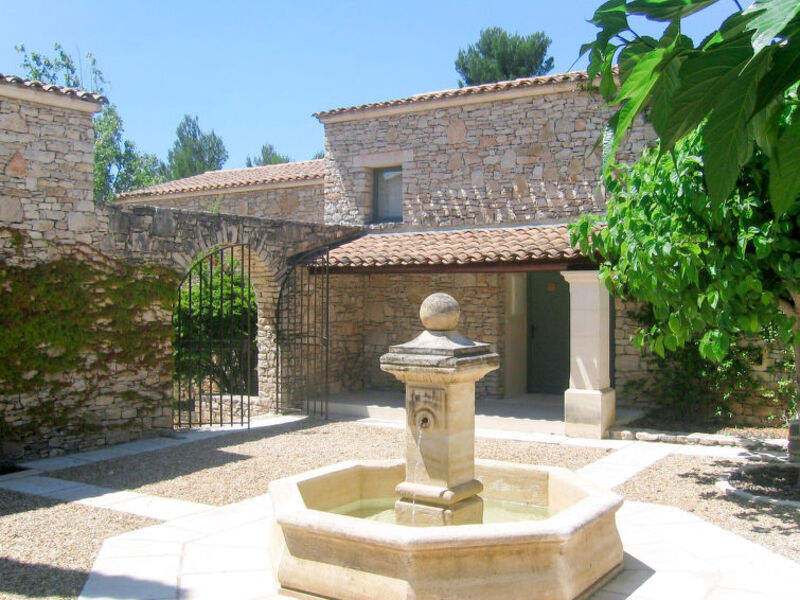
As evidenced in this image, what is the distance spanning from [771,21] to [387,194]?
513 inches

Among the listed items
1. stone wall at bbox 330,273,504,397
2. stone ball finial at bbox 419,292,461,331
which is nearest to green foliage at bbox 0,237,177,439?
stone wall at bbox 330,273,504,397

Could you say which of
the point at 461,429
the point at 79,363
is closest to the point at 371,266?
the point at 79,363

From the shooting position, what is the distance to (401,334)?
42.4 ft

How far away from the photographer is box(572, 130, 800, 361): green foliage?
554 cm

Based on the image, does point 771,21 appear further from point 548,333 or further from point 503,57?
point 503,57

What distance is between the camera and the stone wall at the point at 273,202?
15.5 meters

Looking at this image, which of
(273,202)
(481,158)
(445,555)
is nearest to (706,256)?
(445,555)

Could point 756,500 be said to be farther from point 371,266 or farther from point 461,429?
point 371,266

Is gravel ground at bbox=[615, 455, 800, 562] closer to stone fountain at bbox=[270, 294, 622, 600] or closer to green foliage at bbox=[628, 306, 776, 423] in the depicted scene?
stone fountain at bbox=[270, 294, 622, 600]

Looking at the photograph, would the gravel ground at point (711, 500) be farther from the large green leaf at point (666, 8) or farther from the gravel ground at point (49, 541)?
the large green leaf at point (666, 8)

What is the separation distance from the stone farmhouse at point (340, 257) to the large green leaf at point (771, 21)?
8.58 metres

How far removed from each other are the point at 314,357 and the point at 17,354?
194 inches

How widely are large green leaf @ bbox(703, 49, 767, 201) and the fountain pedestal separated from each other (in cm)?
378

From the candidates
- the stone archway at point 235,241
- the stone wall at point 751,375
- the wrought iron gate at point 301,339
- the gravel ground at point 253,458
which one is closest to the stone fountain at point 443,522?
the gravel ground at point 253,458
